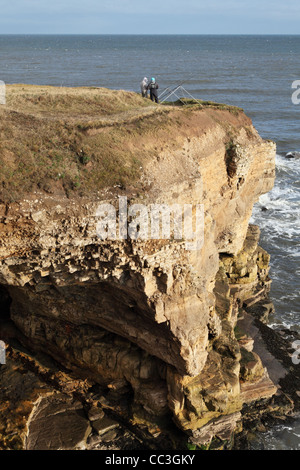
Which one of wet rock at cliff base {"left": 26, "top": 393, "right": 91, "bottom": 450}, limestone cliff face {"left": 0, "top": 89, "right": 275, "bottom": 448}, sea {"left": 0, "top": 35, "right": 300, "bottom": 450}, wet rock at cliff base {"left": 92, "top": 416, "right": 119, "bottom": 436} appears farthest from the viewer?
sea {"left": 0, "top": 35, "right": 300, "bottom": 450}

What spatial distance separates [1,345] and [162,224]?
9135mm

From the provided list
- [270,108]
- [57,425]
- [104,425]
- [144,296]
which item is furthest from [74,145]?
[270,108]

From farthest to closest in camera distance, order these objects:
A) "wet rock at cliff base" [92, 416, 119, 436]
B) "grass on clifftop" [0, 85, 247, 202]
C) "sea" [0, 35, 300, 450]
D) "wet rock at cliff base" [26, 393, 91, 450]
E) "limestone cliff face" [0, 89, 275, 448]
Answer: "sea" [0, 35, 300, 450] < "wet rock at cliff base" [92, 416, 119, 436] < "wet rock at cliff base" [26, 393, 91, 450] < "grass on clifftop" [0, 85, 247, 202] < "limestone cliff face" [0, 89, 275, 448]

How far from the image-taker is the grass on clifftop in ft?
47.6

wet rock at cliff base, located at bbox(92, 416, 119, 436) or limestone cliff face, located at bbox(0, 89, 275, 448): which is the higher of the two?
limestone cliff face, located at bbox(0, 89, 275, 448)

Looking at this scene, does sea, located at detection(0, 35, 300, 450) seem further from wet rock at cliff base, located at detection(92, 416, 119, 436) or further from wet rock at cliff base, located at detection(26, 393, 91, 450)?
wet rock at cliff base, located at detection(26, 393, 91, 450)

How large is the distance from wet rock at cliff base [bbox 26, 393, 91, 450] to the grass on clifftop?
7.92 meters

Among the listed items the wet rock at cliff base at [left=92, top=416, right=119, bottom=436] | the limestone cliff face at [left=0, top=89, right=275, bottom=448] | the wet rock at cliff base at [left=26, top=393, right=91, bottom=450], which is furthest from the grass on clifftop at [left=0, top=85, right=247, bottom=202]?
the wet rock at cliff base at [left=92, top=416, right=119, bottom=436]

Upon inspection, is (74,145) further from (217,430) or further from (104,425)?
(217,430)

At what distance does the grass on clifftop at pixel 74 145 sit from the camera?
47.6 ft

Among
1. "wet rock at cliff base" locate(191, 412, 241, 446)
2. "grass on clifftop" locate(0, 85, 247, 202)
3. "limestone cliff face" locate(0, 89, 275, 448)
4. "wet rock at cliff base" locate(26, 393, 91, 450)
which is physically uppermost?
"grass on clifftop" locate(0, 85, 247, 202)

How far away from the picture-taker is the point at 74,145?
15.8 meters

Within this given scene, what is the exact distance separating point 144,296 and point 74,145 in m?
5.79
